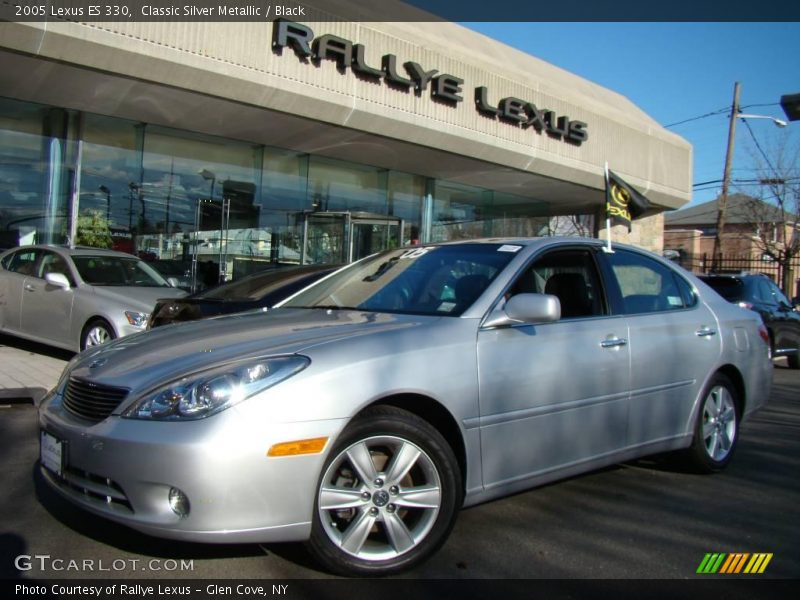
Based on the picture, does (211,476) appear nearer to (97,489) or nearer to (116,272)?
(97,489)

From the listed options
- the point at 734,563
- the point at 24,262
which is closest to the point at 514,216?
the point at 24,262

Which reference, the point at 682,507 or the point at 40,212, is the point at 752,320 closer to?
the point at 682,507

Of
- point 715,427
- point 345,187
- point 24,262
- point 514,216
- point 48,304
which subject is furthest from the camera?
point 514,216

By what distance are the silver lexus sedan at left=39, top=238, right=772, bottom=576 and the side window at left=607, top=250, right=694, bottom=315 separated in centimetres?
3

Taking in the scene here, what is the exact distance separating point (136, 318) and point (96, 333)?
584 mm

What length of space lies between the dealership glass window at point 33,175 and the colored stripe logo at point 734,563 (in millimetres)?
11568

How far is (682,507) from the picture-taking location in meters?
4.29

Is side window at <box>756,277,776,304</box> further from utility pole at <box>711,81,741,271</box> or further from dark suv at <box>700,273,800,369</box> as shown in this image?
utility pole at <box>711,81,741,271</box>

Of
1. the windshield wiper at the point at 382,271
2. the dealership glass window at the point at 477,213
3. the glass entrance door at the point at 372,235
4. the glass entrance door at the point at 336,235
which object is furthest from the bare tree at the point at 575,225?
the windshield wiper at the point at 382,271

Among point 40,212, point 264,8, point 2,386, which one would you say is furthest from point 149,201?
point 2,386

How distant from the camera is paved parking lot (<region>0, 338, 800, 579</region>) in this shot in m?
3.14

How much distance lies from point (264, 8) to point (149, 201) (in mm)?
4468

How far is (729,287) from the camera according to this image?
11773 mm

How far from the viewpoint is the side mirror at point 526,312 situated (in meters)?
3.53
